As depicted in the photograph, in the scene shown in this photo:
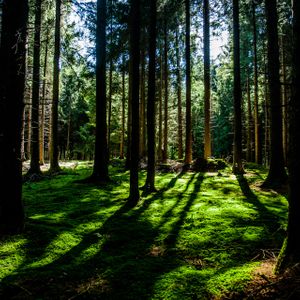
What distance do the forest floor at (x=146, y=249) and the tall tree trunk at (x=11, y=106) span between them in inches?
24.2

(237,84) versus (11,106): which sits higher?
(237,84)

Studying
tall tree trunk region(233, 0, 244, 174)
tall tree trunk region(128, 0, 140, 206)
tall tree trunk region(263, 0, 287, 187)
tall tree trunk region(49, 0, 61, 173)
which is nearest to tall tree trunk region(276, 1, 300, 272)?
tall tree trunk region(128, 0, 140, 206)

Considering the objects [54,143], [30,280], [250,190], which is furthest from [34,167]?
[30,280]

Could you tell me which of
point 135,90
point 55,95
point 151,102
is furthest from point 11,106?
point 55,95

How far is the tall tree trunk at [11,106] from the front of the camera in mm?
5794

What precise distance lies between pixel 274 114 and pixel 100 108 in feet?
21.2

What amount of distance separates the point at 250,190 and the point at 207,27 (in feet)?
35.0

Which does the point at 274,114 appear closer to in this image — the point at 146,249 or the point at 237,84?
the point at 237,84

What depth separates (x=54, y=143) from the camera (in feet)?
56.2

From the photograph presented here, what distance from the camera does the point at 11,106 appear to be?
229 inches

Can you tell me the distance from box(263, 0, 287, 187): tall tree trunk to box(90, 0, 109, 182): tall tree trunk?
6117 mm

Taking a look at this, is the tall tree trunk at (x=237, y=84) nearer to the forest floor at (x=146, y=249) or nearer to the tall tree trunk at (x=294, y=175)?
the forest floor at (x=146, y=249)

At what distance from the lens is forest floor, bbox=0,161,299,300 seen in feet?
13.5

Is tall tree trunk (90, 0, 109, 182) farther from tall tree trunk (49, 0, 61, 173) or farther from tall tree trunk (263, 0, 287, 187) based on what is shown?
tall tree trunk (263, 0, 287, 187)
